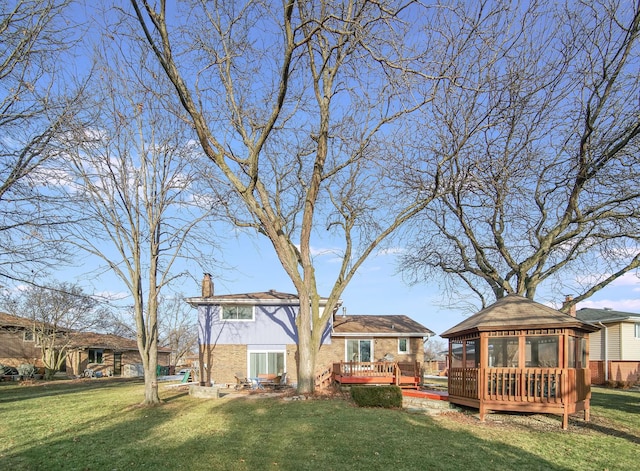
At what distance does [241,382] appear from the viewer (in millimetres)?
22719

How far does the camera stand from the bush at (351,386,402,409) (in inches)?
562

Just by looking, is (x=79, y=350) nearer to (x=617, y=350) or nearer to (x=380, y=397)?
(x=380, y=397)

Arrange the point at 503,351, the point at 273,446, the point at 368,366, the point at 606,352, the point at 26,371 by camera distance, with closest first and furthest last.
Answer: the point at 273,446 → the point at 503,351 → the point at 368,366 → the point at 606,352 → the point at 26,371

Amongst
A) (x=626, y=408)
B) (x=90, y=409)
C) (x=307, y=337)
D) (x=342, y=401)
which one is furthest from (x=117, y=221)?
(x=626, y=408)

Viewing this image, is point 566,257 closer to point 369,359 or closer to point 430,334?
point 430,334

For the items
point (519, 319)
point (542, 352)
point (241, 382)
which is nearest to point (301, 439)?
point (519, 319)

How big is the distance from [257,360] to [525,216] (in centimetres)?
1468

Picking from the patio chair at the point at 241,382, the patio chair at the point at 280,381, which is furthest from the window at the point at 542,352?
the patio chair at the point at 241,382

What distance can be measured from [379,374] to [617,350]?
18.3 meters

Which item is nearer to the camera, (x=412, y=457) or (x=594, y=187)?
(x=412, y=457)

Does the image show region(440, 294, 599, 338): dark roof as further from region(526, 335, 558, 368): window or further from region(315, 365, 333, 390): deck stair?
region(315, 365, 333, 390): deck stair

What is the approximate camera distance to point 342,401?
51.5 ft

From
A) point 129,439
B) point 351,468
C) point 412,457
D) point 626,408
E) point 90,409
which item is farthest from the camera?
point 626,408

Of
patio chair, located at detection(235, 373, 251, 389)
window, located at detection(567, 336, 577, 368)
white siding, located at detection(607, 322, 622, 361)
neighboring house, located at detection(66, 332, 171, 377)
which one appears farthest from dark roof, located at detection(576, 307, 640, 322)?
neighboring house, located at detection(66, 332, 171, 377)
